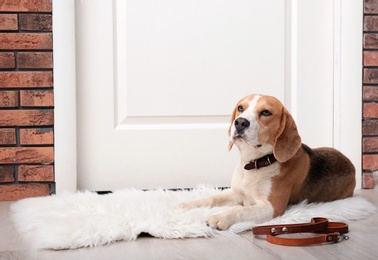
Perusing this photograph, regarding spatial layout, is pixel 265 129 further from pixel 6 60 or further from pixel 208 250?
pixel 6 60

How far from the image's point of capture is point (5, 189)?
8.70 feet

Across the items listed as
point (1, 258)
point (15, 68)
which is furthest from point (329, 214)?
point (15, 68)

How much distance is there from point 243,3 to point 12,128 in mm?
1228

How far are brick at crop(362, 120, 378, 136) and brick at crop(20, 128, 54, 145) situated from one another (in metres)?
1.52

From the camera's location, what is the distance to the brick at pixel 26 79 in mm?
2627

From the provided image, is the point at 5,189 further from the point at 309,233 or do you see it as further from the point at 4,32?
the point at 309,233

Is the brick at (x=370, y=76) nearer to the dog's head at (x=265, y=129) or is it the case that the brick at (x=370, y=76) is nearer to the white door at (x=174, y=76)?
the white door at (x=174, y=76)

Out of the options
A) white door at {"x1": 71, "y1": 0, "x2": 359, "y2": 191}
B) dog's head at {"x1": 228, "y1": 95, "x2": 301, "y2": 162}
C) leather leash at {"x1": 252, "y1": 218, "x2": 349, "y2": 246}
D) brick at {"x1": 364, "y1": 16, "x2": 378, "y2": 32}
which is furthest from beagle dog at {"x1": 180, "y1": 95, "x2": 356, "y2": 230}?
brick at {"x1": 364, "y1": 16, "x2": 378, "y2": 32}

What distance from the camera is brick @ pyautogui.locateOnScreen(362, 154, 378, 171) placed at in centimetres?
290

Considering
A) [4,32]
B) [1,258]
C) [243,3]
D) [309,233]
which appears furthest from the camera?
[243,3]

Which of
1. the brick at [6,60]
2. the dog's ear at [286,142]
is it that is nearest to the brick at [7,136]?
the brick at [6,60]

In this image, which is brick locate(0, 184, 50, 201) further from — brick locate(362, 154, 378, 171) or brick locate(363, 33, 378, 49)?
brick locate(363, 33, 378, 49)

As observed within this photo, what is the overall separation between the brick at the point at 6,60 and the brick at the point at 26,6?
20 centimetres

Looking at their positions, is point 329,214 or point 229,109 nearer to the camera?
point 329,214
